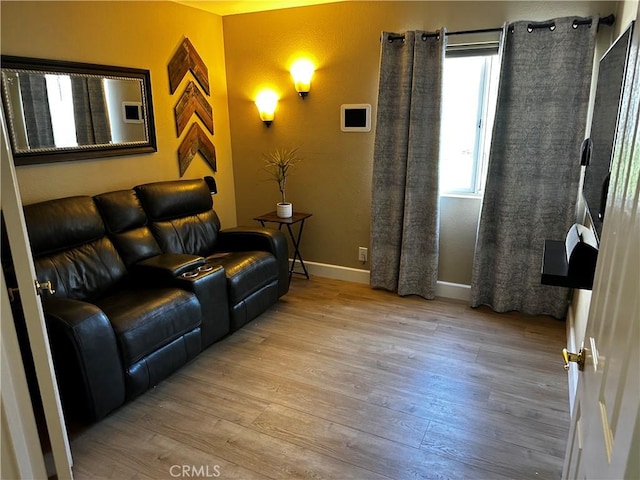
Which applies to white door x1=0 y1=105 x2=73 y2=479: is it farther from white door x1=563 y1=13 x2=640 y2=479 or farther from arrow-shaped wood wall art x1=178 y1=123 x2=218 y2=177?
arrow-shaped wood wall art x1=178 y1=123 x2=218 y2=177

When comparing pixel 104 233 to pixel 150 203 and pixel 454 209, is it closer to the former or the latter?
pixel 150 203

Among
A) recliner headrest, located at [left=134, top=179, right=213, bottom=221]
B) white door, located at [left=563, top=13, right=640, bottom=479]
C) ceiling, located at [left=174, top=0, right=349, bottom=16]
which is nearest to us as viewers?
white door, located at [left=563, top=13, right=640, bottom=479]

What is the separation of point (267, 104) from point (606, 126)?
9.69 ft

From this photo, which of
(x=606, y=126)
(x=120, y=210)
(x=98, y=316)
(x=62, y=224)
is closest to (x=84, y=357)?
(x=98, y=316)

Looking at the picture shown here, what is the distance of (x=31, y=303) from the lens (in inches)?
60.8

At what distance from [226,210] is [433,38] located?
2483 millimetres

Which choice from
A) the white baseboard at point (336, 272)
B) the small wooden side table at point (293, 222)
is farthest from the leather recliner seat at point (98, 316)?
the white baseboard at point (336, 272)

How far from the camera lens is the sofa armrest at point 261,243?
11.3ft

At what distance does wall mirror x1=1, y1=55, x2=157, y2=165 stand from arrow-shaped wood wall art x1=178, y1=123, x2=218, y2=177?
32cm

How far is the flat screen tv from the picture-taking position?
58.3 inches

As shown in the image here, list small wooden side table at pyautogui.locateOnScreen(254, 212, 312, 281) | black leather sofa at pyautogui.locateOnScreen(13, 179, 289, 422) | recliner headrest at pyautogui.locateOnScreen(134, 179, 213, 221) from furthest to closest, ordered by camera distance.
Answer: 1. small wooden side table at pyautogui.locateOnScreen(254, 212, 312, 281)
2. recliner headrest at pyautogui.locateOnScreen(134, 179, 213, 221)
3. black leather sofa at pyautogui.locateOnScreen(13, 179, 289, 422)

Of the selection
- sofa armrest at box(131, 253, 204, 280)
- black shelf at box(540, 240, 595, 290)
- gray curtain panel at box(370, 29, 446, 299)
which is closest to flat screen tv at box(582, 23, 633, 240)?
black shelf at box(540, 240, 595, 290)

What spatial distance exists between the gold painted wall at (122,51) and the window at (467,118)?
6.96 ft

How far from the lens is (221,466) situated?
6.35 feet
